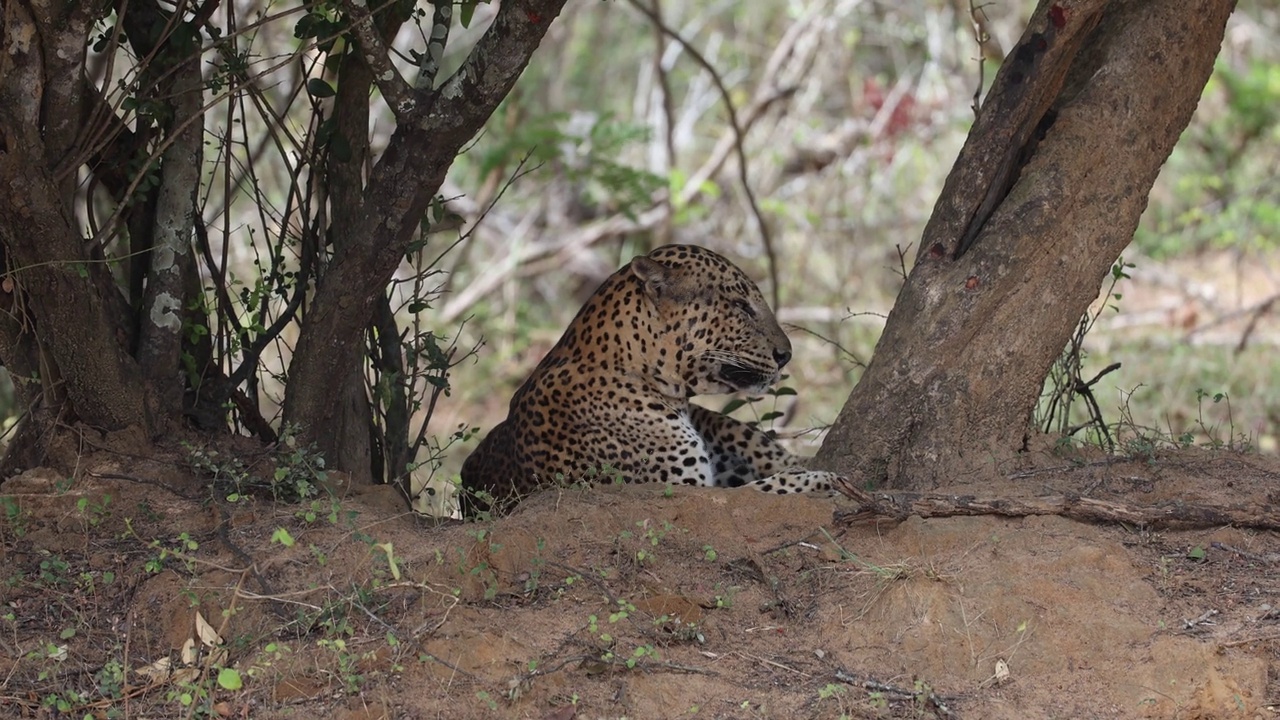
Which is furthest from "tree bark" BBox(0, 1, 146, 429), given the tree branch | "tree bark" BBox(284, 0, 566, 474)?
the tree branch

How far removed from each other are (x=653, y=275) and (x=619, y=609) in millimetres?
2156

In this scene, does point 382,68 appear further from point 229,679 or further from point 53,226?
point 229,679

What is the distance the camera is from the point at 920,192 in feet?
51.8

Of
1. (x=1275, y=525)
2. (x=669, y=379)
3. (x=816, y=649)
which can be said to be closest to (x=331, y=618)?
(x=816, y=649)

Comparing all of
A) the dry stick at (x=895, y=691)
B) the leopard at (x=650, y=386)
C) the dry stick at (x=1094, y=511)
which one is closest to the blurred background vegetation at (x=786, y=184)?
the leopard at (x=650, y=386)

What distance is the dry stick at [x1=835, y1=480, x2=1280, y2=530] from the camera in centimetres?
562

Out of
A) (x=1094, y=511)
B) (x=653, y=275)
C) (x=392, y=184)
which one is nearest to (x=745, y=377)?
(x=653, y=275)

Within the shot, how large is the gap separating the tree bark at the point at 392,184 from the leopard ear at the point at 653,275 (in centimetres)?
125

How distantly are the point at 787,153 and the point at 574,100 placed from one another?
9.26 ft

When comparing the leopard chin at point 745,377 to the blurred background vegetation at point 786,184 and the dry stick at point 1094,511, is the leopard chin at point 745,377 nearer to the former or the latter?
the dry stick at point 1094,511

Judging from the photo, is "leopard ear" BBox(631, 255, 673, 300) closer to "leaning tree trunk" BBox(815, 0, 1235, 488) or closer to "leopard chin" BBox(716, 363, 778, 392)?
"leopard chin" BBox(716, 363, 778, 392)

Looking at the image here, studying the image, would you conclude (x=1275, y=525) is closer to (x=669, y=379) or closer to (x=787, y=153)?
(x=669, y=379)

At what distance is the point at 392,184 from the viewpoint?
580 centimetres

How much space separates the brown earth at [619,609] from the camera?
15.4 ft
